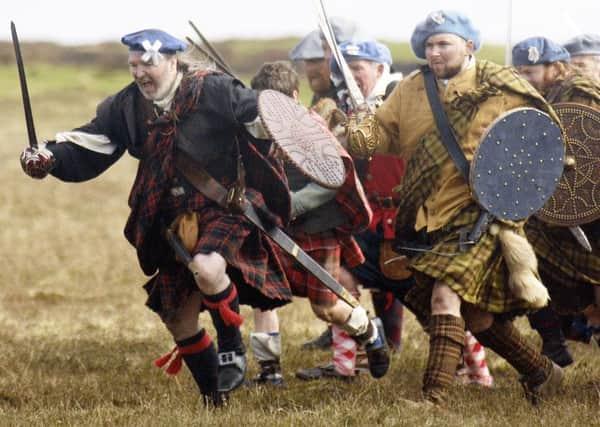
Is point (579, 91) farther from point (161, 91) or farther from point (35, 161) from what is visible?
point (35, 161)

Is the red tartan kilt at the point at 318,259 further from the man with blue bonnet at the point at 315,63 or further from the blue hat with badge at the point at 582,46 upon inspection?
the blue hat with badge at the point at 582,46

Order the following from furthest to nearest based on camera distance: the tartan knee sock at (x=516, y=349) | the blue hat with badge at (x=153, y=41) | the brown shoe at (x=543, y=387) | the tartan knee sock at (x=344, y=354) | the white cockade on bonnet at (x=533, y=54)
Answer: the tartan knee sock at (x=344, y=354)
the white cockade on bonnet at (x=533, y=54)
the brown shoe at (x=543, y=387)
the tartan knee sock at (x=516, y=349)
the blue hat with badge at (x=153, y=41)

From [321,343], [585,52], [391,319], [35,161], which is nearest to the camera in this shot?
[35,161]

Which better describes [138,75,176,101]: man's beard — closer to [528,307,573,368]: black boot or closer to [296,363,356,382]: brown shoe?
[296,363,356,382]: brown shoe

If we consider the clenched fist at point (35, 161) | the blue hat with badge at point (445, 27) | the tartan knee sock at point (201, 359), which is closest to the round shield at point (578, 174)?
the blue hat with badge at point (445, 27)

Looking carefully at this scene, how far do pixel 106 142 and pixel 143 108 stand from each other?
27 cm

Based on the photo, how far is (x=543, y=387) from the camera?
661 centimetres

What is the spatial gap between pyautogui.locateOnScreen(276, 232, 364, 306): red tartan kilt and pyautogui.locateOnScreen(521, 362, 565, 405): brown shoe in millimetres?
1054

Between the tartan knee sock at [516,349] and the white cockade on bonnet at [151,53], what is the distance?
2.02 meters

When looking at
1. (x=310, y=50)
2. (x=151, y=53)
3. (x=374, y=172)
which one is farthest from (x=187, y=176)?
(x=310, y=50)

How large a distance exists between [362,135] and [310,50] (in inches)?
77.6

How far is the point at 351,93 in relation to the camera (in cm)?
638

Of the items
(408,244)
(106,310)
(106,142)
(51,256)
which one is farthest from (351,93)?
(51,256)

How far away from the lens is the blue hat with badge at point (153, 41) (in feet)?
20.0
